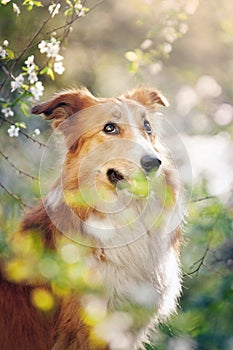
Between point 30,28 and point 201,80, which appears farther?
point 30,28

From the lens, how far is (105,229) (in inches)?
139

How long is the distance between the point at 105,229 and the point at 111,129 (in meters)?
0.47

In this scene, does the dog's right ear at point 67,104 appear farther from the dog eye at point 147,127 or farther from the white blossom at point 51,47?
the white blossom at point 51,47

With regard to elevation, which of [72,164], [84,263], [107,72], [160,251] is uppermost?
[72,164]

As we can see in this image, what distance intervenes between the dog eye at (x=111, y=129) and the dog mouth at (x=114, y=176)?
0.59 ft

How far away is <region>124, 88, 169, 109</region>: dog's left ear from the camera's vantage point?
3.87 meters

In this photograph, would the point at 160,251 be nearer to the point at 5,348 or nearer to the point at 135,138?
the point at 135,138

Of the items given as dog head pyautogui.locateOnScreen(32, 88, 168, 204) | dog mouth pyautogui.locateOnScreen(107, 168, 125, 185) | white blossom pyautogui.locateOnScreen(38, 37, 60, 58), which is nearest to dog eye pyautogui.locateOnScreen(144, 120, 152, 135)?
dog head pyautogui.locateOnScreen(32, 88, 168, 204)

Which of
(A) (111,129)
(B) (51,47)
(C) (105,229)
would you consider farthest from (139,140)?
(B) (51,47)

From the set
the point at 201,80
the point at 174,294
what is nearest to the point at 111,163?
the point at 174,294

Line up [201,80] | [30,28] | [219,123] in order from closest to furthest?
[219,123] → [201,80] → [30,28]

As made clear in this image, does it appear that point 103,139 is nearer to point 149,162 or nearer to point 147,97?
point 149,162

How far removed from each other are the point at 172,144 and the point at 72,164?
1.32m

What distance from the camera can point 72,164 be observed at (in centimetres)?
358
